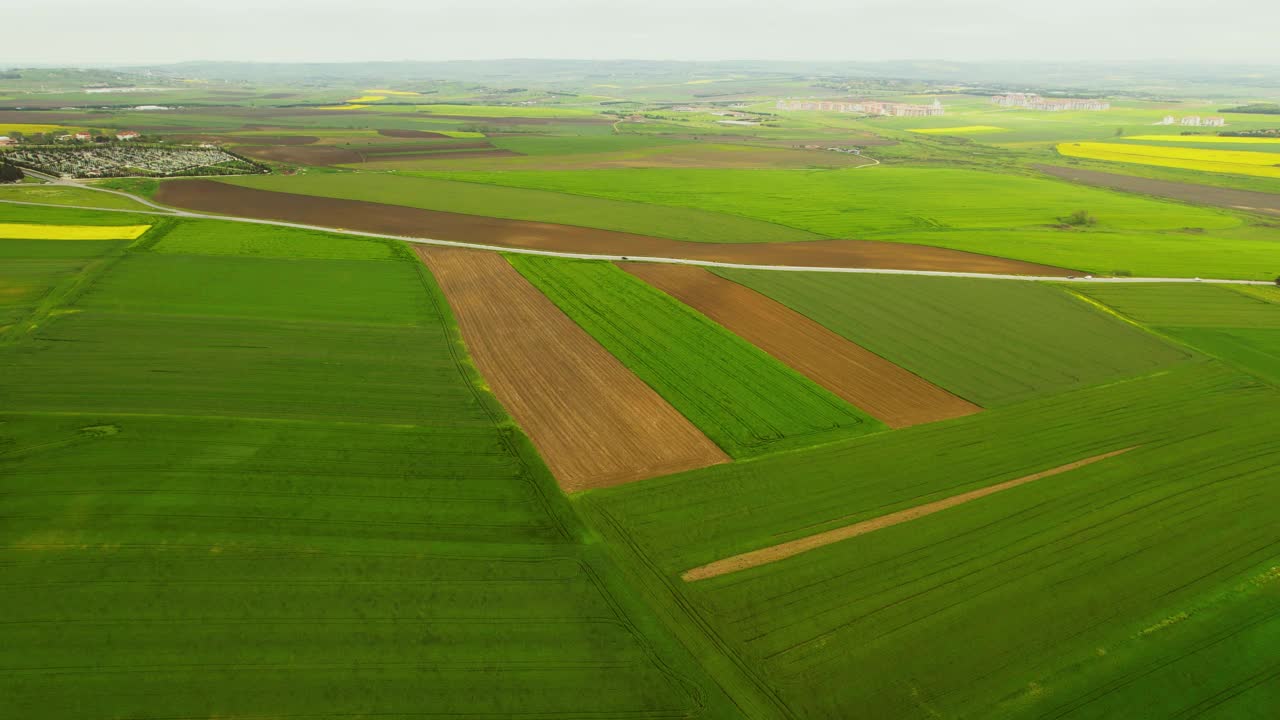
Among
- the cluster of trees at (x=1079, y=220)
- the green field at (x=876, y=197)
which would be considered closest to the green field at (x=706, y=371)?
the green field at (x=876, y=197)

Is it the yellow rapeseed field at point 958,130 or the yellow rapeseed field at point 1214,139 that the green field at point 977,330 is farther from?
the yellow rapeseed field at point 958,130

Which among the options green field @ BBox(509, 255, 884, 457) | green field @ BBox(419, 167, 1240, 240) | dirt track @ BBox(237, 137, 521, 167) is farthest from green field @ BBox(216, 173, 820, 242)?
green field @ BBox(509, 255, 884, 457)

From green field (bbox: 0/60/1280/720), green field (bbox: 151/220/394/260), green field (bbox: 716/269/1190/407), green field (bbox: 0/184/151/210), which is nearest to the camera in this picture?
green field (bbox: 0/60/1280/720)

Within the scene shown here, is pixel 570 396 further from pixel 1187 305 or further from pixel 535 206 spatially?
pixel 535 206

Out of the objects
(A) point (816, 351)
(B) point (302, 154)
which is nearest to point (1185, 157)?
(A) point (816, 351)

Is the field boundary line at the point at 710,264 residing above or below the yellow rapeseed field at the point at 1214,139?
below

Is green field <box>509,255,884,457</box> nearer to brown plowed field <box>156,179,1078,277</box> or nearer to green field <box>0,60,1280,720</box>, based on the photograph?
green field <box>0,60,1280,720</box>
